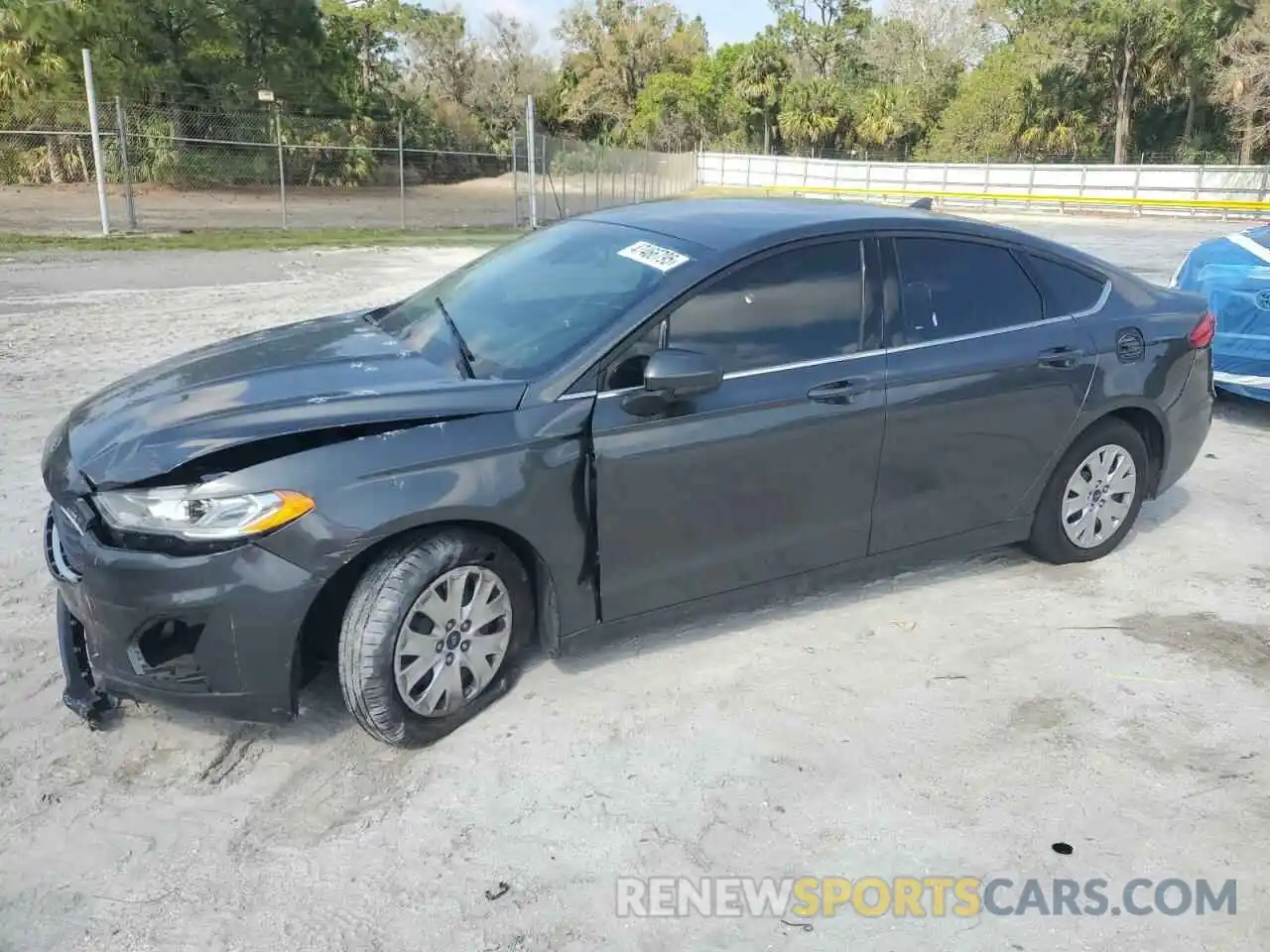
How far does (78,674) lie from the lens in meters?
3.28

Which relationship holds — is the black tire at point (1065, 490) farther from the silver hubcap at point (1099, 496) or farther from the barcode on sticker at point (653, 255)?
the barcode on sticker at point (653, 255)

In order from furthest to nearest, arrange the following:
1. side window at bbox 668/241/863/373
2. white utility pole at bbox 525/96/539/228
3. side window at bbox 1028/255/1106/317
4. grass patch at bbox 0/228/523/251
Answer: white utility pole at bbox 525/96/539/228, grass patch at bbox 0/228/523/251, side window at bbox 1028/255/1106/317, side window at bbox 668/241/863/373

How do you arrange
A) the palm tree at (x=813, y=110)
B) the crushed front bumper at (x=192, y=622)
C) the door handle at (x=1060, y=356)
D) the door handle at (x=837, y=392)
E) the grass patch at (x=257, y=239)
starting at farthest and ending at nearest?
the palm tree at (x=813, y=110), the grass patch at (x=257, y=239), the door handle at (x=1060, y=356), the door handle at (x=837, y=392), the crushed front bumper at (x=192, y=622)

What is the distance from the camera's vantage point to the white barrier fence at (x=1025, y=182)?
3272 centimetres

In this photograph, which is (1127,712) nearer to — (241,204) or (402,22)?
(241,204)

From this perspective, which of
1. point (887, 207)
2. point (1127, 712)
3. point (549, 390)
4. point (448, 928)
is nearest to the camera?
point (448, 928)

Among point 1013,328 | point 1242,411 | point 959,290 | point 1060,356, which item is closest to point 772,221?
point 959,290

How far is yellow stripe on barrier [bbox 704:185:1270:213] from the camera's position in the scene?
3180 centimetres

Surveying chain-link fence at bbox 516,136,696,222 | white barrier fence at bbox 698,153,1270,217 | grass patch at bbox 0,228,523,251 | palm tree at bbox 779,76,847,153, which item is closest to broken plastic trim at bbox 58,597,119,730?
grass patch at bbox 0,228,523,251

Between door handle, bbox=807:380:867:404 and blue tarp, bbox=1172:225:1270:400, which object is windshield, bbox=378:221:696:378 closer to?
door handle, bbox=807:380:867:404

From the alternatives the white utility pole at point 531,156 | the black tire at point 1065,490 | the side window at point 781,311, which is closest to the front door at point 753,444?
the side window at point 781,311

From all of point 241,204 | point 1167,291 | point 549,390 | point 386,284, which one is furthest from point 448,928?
point 241,204

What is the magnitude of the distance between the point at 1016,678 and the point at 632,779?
5.21 feet

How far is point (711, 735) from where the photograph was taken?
340cm
